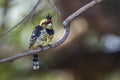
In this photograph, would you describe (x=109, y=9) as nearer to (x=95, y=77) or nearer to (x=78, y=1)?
(x=78, y=1)

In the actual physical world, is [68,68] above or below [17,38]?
below

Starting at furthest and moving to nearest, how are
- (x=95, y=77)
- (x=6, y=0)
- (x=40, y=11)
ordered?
1. (x=95, y=77)
2. (x=6, y=0)
3. (x=40, y=11)

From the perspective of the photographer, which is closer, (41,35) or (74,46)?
(41,35)

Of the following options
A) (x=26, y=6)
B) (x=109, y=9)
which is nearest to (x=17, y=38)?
(x=26, y=6)

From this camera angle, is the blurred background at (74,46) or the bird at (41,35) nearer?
the bird at (41,35)

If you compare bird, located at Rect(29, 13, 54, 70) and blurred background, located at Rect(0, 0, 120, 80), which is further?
blurred background, located at Rect(0, 0, 120, 80)

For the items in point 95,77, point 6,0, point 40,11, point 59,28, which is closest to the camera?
point 40,11

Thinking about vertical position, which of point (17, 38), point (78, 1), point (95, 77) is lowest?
point (95, 77)

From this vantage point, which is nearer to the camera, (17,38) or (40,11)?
(40,11)
